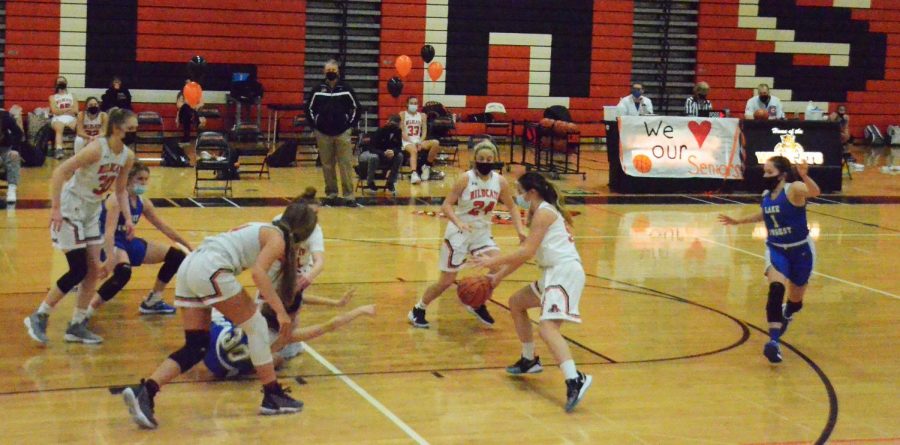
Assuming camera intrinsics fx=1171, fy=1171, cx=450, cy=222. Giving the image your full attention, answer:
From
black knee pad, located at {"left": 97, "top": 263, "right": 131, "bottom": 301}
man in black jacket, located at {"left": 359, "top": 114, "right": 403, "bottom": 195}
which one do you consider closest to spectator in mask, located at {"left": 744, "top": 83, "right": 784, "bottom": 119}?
man in black jacket, located at {"left": 359, "top": 114, "right": 403, "bottom": 195}

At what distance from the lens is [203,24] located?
24.9 metres

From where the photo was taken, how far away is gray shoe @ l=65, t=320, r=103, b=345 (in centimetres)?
918

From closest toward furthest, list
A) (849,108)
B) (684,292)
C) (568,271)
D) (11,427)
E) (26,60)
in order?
(11,427) → (568,271) → (684,292) → (26,60) → (849,108)

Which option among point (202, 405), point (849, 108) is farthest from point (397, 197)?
point (849, 108)

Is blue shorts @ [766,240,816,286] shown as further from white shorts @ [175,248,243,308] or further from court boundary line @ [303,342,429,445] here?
white shorts @ [175,248,243,308]

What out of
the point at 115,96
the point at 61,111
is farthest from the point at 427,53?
the point at 61,111

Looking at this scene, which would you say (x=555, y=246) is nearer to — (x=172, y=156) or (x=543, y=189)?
(x=543, y=189)

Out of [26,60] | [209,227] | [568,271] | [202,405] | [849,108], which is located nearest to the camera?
[202,405]

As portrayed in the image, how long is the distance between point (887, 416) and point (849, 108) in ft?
77.8

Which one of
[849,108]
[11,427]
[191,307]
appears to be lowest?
[11,427]

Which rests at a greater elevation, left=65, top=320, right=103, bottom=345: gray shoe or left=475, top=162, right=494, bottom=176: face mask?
left=475, top=162, right=494, bottom=176: face mask

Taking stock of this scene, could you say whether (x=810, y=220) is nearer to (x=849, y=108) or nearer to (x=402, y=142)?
(x=402, y=142)

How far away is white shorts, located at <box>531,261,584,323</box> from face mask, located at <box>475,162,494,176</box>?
6.56 feet

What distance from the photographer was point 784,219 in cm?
967
